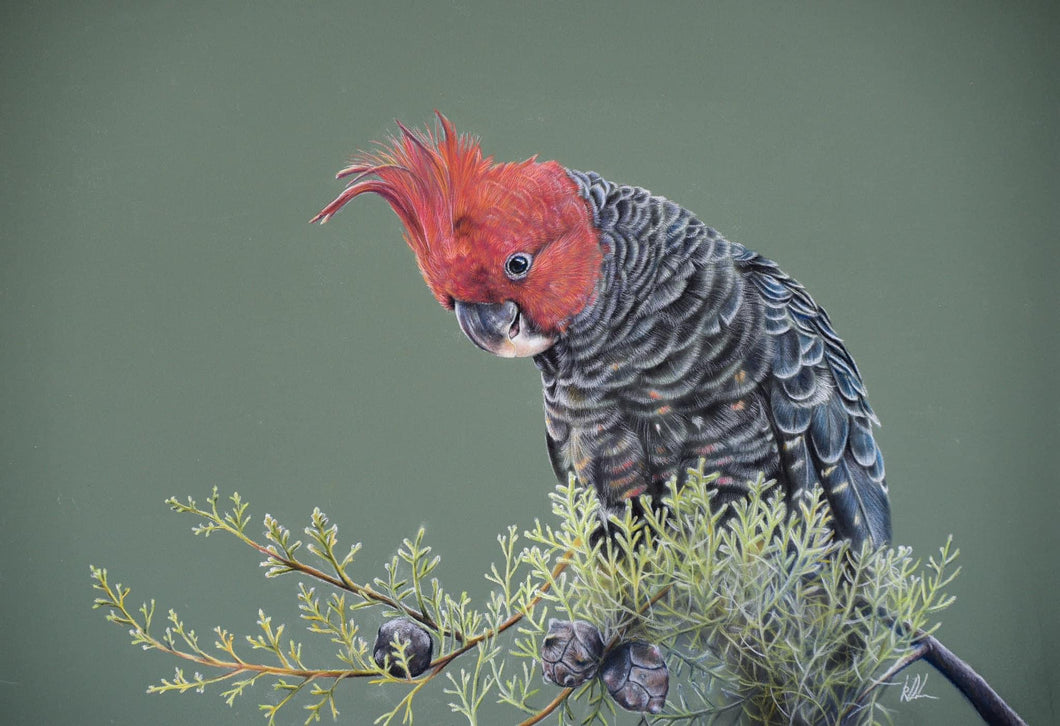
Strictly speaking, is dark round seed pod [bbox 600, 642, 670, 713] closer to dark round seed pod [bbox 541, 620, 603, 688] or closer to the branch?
dark round seed pod [bbox 541, 620, 603, 688]

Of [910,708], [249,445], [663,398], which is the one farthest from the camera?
[249,445]

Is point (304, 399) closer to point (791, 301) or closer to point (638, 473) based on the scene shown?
point (638, 473)

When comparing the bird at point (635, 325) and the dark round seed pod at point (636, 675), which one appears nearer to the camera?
the dark round seed pod at point (636, 675)

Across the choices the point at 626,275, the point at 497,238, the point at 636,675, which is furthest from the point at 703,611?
the point at 497,238

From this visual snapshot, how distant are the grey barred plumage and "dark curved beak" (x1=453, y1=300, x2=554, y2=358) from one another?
4 cm

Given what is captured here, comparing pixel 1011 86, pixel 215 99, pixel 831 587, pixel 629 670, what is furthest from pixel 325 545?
pixel 1011 86

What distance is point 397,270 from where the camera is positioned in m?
1.60

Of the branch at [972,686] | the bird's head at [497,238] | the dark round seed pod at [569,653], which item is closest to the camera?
the dark round seed pod at [569,653]

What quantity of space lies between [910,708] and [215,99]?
1.87 metres

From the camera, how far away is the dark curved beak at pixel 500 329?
132 centimetres

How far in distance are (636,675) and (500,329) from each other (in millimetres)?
591

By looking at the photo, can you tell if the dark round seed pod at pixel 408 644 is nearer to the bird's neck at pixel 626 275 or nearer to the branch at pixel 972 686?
the bird's neck at pixel 626 275

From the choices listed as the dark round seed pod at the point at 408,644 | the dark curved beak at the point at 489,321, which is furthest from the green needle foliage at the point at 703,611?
the dark curved beak at the point at 489,321

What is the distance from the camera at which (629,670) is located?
1.10 meters
